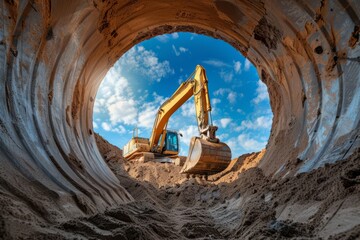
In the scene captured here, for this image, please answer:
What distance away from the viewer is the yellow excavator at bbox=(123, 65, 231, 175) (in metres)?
8.03

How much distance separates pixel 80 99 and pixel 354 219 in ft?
13.6

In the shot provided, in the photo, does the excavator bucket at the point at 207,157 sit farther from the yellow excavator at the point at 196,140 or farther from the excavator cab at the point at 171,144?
the excavator cab at the point at 171,144

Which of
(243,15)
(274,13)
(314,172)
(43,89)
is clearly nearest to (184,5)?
(243,15)

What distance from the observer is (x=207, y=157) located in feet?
A: 26.1

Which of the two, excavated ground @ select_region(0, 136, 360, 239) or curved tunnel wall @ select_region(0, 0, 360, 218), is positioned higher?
curved tunnel wall @ select_region(0, 0, 360, 218)

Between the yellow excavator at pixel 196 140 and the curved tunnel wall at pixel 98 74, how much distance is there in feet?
10.3

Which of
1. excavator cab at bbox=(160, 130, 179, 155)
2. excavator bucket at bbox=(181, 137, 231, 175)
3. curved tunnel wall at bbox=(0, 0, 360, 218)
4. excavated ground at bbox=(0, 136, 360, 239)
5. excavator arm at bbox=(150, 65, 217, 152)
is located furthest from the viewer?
excavator cab at bbox=(160, 130, 179, 155)

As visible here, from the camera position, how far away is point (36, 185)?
2.08 meters

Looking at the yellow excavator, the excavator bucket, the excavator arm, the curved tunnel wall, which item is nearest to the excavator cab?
the yellow excavator

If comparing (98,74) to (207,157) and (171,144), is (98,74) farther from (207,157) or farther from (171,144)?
(171,144)

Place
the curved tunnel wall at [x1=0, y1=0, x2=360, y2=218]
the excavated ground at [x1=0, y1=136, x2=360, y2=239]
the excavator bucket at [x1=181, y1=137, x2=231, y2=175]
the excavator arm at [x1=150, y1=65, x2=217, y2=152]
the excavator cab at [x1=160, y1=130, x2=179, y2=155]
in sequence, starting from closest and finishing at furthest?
the excavated ground at [x1=0, y1=136, x2=360, y2=239], the curved tunnel wall at [x1=0, y1=0, x2=360, y2=218], the excavator bucket at [x1=181, y1=137, x2=231, y2=175], the excavator arm at [x1=150, y1=65, x2=217, y2=152], the excavator cab at [x1=160, y1=130, x2=179, y2=155]

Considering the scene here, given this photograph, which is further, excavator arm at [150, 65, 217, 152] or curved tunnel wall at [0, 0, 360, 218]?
excavator arm at [150, 65, 217, 152]

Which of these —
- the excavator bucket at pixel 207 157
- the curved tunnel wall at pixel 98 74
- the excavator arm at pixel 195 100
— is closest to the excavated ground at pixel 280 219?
the curved tunnel wall at pixel 98 74

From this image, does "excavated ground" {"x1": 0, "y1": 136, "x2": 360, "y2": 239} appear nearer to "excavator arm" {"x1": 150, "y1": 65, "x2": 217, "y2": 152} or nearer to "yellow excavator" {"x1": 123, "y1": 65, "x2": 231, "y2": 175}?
"yellow excavator" {"x1": 123, "y1": 65, "x2": 231, "y2": 175}
